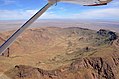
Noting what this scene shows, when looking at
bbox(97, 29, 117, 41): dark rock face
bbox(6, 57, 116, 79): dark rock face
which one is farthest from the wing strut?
bbox(97, 29, 117, 41): dark rock face

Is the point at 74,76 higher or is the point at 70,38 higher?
the point at 74,76

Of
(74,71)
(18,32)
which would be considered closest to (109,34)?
(74,71)

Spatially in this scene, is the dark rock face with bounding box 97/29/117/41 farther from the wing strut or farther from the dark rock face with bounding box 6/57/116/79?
the wing strut

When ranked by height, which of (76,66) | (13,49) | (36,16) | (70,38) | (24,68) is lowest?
(70,38)

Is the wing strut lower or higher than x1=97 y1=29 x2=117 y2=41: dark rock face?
higher

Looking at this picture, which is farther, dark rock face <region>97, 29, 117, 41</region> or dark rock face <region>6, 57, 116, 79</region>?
dark rock face <region>97, 29, 117, 41</region>

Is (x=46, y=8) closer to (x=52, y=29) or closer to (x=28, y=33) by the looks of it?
(x=28, y=33)

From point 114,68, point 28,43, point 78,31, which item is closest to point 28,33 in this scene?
point 28,43

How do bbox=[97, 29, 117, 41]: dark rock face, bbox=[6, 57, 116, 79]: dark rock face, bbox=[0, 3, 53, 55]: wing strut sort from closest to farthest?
bbox=[0, 3, 53, 55]: wing strut < bbox=[6, 57, 116, 79]: dark rock face < bbox=[97, 29, 117, 41]: dark rock face
